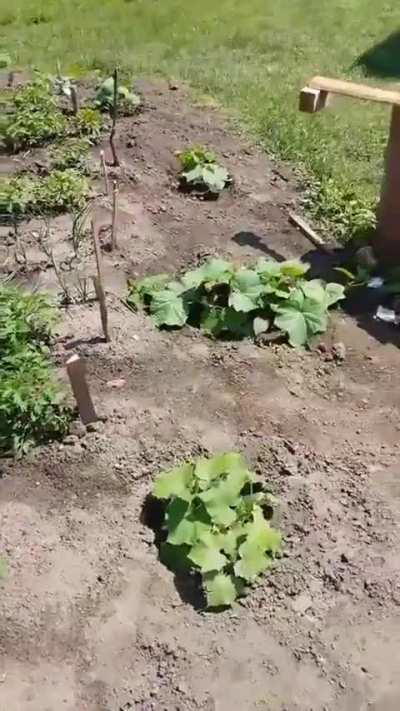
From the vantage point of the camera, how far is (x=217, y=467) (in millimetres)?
4281

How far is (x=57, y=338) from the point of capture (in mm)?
5312

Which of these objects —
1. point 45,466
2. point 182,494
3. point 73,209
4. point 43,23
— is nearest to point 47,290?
A: point 73,209

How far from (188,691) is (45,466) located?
142cm

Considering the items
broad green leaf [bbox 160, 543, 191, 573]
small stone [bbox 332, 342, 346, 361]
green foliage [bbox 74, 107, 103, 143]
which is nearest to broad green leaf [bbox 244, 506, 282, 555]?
broad green leaf [bbox 160, 543, 191, 573]

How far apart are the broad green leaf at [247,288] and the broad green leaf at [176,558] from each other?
1712mm

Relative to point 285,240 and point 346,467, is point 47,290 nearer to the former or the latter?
point 285,240

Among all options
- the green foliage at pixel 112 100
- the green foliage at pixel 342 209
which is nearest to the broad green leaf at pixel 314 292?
the green foliage at pixel 342 209

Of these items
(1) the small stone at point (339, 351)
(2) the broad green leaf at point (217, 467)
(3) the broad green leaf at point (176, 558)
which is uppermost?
(2) the broad green leaf at point (217, 467)

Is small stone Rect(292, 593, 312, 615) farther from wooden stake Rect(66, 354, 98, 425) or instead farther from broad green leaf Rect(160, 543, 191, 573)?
wooden stake Rect(66, 354, 98, 425)

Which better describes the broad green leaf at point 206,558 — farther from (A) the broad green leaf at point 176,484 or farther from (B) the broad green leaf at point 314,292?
(B) the broad green leaf at point 314,292

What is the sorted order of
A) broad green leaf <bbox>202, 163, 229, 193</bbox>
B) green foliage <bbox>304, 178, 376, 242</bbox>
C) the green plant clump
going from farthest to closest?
broad green leaf <bbox>202, 163, 229, 193</bbox>, green foliage <bbox>304, 178, 376, 242</bbox>, the green plant clump

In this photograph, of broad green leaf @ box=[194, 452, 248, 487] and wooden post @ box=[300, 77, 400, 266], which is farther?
wooden post @ box=[300, 77, 400, 266]

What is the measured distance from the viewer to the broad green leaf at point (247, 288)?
17.6ft

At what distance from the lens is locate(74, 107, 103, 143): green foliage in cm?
750
